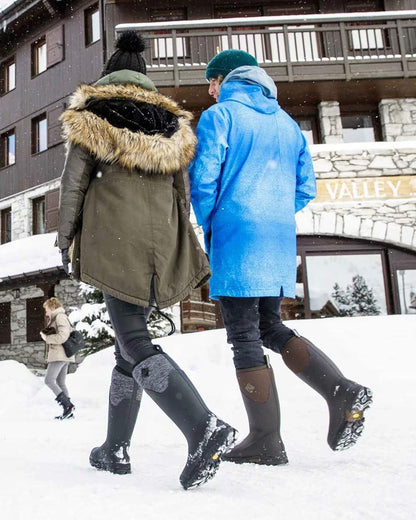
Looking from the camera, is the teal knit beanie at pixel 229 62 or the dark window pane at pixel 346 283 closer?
the teal knit beanie at pixel 229 62

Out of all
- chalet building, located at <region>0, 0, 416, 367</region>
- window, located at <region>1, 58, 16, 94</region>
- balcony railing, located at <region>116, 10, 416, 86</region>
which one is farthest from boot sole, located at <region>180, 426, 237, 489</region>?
window, located at <region>1, 58, 16, 94</region>

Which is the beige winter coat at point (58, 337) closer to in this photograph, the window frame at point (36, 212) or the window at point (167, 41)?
the window at point (167, 41)

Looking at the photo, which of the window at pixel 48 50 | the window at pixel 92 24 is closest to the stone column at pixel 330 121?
the window at pixel 92 24

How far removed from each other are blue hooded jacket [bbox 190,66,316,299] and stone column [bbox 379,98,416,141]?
1035cm

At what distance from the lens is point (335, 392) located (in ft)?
6.17

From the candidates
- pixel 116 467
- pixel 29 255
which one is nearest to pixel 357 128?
pixel 29 255

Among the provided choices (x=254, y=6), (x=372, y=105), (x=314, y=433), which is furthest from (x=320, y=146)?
(x=314, y=433)

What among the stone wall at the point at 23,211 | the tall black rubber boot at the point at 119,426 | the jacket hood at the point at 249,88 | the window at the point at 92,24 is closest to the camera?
the tall black rubber boot at the point at 119,426

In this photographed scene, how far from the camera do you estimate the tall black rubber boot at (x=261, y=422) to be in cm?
190

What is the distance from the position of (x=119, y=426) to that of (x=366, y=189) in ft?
31.6

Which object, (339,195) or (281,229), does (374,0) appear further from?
(281,229)

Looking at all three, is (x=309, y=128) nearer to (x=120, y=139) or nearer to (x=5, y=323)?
(x=5, y=323)

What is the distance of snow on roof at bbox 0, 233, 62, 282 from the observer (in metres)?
13.3

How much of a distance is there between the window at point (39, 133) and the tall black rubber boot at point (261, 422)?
15.4m
